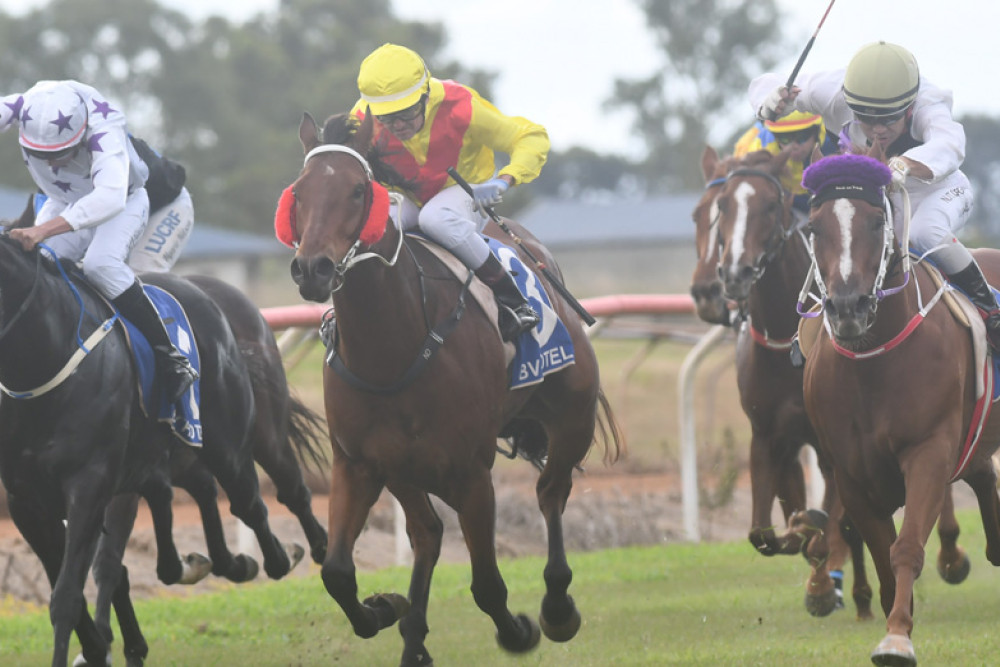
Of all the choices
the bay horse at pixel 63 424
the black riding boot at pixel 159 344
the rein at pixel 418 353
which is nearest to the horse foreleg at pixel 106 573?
the bay horse at pixel 63 424

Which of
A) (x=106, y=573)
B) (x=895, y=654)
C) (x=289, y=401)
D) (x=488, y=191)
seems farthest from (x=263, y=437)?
(x=895, y=654)

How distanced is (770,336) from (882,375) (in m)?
1.80

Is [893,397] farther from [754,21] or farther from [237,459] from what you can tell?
[754,21]

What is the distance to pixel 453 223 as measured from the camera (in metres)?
5.70

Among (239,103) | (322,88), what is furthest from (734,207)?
(239,103)

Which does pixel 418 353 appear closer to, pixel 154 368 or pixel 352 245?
pixel 352 245

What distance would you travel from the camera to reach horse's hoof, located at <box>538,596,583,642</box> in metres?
6.11

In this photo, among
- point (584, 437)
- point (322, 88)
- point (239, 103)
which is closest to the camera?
point (584, 437)

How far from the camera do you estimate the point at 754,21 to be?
50781mm

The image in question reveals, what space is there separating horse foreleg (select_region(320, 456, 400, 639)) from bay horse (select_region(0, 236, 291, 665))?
0.85 metres

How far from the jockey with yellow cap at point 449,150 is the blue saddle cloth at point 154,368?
111 cm

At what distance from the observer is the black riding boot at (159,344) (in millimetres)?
5945

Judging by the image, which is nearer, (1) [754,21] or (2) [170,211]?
(2) [170,211]

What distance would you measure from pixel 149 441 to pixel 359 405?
1.15 meters
